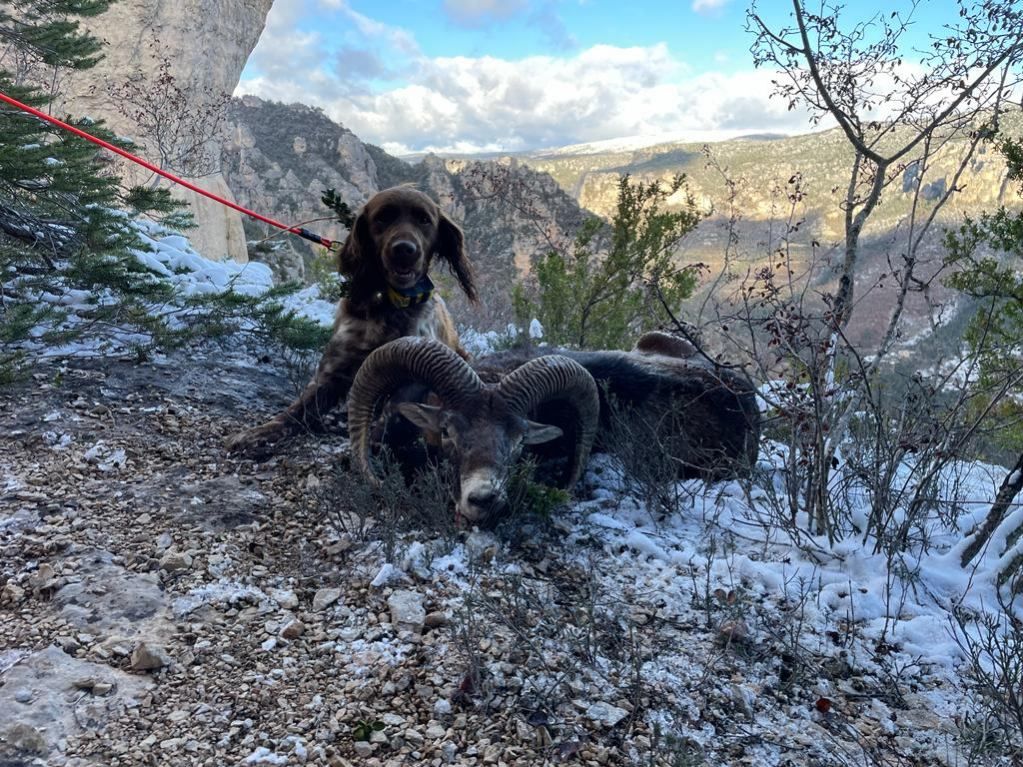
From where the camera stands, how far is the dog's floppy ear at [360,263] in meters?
5.08

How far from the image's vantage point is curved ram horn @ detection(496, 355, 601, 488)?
4.38 metres

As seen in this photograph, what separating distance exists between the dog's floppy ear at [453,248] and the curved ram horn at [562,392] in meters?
1.20

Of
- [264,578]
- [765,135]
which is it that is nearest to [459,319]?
[264,578]

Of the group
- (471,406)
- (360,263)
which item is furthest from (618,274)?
(471,406)

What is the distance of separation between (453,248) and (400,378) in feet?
4.06

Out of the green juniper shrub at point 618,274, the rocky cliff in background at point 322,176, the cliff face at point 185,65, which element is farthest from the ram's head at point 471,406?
the rocky cliff in background at point 322,176

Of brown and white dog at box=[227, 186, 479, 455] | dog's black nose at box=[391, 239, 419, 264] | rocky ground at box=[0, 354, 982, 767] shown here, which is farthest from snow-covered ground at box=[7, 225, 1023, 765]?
dog's black nose at box=[391, 239, 419, 264]

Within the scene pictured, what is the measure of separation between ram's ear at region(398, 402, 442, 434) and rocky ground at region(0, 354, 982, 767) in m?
0.52

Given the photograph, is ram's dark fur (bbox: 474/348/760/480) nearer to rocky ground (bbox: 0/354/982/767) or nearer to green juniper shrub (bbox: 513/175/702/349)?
rocky ground (bbox: 0/354/982/767)

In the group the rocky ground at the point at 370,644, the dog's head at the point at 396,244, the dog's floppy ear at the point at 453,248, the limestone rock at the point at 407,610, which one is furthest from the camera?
the dog's floppy ear at the point at 453,248

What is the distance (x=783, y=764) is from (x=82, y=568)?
312 cm

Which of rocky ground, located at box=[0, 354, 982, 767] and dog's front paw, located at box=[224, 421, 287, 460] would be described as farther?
dog's front paw, located at box=[224, 421, 287, 460]

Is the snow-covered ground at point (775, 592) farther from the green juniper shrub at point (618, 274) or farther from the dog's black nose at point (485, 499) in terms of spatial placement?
the green juniper shrub at point (618, 274)

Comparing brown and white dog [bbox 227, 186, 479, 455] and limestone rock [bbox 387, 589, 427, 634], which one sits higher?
brown and white dog [bbox 227, 186, 479, 455]
